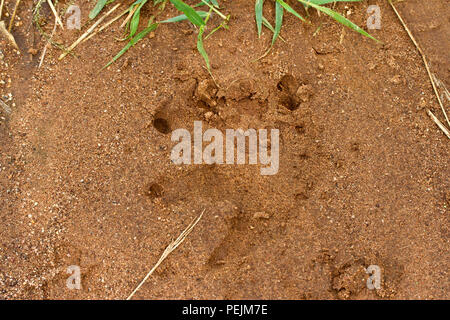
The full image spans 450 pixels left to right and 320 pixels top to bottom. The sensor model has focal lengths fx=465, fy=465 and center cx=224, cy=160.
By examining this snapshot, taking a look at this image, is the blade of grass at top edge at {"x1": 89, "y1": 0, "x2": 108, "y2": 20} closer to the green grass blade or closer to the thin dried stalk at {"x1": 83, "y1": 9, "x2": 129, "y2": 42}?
the thin dried stalk at {"x1": 83, "y1": 9, "x2": 129, "y2": 42}

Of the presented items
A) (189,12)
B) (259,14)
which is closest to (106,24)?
(189,12)

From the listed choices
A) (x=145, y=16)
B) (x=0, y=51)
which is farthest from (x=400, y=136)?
(x=0, y=51)

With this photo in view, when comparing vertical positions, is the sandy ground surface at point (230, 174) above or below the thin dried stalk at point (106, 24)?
below

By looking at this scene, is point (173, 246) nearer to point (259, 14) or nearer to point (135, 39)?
point (135, 39)

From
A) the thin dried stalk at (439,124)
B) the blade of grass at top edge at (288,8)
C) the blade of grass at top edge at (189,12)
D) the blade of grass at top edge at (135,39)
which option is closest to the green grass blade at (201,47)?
the blade of grass at top edge at (189,12)

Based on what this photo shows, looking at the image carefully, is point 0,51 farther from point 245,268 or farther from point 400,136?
point 400,136

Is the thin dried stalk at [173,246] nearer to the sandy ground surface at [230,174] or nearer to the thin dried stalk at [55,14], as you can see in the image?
the sandy ground surface at [230,174]
